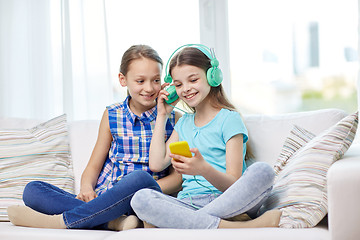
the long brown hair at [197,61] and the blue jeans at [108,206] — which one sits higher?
the long brown hair at [197,61]

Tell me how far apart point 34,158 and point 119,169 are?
421 mm

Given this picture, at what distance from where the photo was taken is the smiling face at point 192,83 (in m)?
2.05

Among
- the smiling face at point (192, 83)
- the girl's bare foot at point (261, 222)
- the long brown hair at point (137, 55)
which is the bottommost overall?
the girl's bare foot at point (261, 222)

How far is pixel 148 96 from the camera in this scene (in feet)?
7.31

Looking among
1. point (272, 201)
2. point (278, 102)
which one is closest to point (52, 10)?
point (278, 102)

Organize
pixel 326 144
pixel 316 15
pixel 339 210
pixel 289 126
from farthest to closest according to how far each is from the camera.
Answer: pixel 316 15 → pixel 289 126 → pixel 326 144 → pixel 339 210

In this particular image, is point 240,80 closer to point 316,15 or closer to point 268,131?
point 316,15

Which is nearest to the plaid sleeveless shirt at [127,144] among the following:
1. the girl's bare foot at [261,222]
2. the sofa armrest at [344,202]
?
the girl's bare foot at [261,222]

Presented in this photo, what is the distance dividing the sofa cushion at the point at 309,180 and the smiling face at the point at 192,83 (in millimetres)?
462

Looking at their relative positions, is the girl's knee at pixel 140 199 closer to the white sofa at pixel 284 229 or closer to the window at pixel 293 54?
the white sofa at pixel 284 229

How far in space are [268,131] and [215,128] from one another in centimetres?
29

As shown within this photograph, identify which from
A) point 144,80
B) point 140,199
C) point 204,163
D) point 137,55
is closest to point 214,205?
point 204,163

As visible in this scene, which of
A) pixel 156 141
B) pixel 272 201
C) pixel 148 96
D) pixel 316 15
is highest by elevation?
pixel 316 15

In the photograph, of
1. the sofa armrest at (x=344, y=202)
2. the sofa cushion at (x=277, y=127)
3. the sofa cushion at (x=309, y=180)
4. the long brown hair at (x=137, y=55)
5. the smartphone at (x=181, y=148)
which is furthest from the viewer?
the long brown hair at (x=137, y=55)
